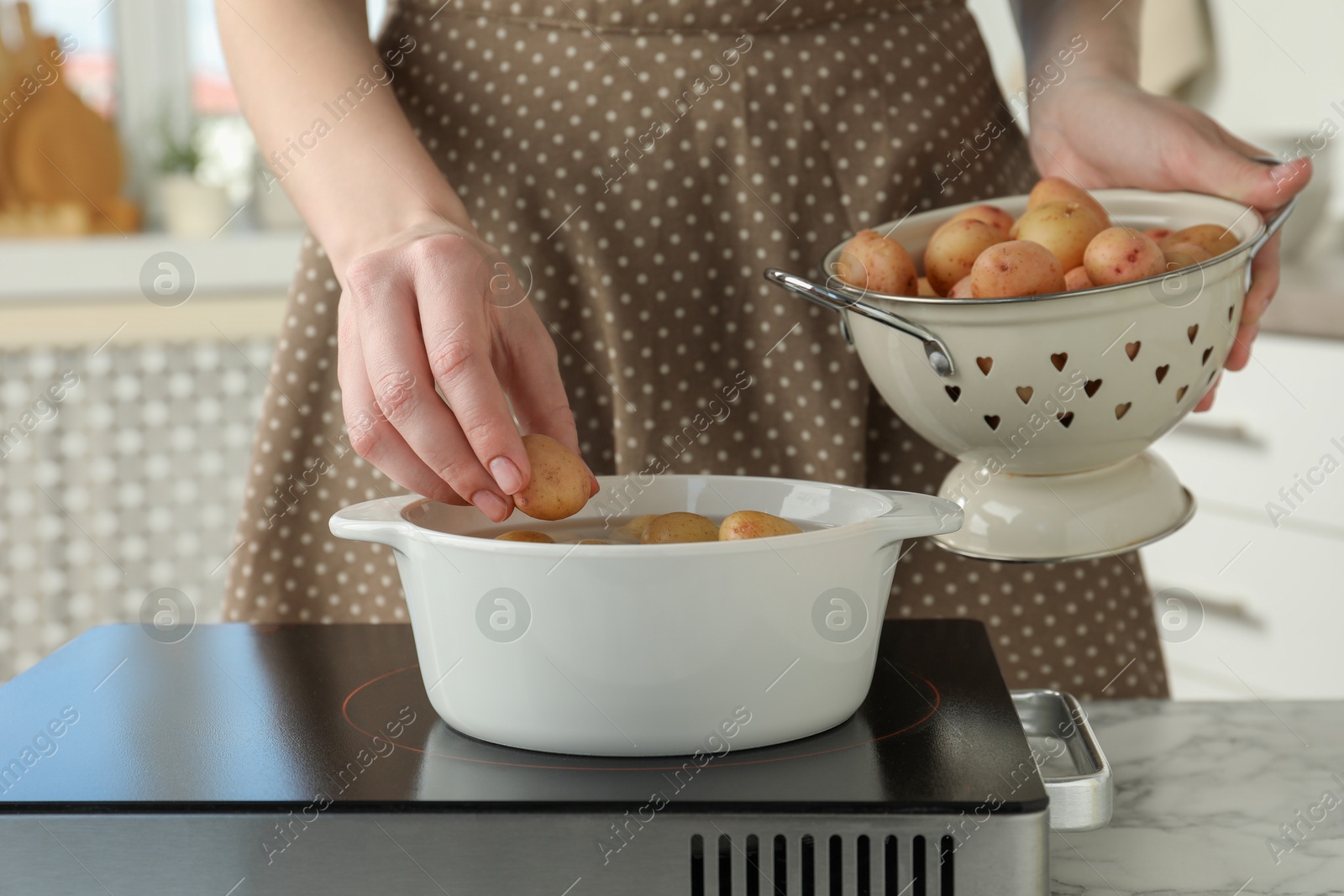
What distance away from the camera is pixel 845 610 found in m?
0.45

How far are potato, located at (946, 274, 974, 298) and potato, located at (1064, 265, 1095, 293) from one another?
42mm

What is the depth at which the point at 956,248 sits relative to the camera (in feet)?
1.92

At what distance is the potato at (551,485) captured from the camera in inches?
19.3

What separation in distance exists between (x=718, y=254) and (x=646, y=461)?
14 centimetres

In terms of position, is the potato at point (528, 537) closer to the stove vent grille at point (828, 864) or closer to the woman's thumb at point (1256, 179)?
the stove vent grille at point (828, 864)

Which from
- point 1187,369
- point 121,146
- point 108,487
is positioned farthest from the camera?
point 121,146

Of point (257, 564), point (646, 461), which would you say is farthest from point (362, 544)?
point (646, 461)

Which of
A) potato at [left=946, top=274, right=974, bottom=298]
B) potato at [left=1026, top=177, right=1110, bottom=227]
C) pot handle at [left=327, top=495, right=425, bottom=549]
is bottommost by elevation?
potato at [left=946, top=274, right=974, bottom=298]

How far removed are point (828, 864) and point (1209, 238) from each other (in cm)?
36

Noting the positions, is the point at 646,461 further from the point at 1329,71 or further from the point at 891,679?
the point at 1329,71

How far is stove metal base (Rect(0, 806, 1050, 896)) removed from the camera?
0.40m

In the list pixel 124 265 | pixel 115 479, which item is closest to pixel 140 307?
pixel 124 265

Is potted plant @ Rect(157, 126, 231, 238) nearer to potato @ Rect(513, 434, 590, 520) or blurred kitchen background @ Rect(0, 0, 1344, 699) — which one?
blurred kitchen background @ Rect(0, 0, 1344, 699)

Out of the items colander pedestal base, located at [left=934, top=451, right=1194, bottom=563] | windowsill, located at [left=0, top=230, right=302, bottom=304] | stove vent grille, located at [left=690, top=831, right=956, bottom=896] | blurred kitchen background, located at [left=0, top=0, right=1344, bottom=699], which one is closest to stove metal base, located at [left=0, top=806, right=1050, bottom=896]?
stove vent grille, located at [left=690, top=831, right=956, bottom=896]
